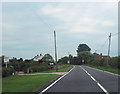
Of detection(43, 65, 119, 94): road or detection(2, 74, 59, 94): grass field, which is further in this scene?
detection(2, 74, 59, 94): grass field

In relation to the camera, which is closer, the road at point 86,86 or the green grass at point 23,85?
the road at point 86,86

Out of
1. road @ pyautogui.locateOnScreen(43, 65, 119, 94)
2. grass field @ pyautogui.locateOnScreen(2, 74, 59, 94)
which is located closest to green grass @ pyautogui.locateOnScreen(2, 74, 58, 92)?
grass field @ pyautogui.locateOnScreen(2, 74, 59, 94)

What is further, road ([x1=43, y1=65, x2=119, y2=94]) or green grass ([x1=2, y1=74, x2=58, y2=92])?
green grass ([x1=2, y1=74, x2=58, y2=92])

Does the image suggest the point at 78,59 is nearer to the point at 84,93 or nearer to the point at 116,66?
the point at 116,66

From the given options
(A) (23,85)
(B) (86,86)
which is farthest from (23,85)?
(B) (86,86)

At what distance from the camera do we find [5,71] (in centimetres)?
2516

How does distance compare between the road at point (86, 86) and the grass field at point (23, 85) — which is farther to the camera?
the grass field at point (23, 85)

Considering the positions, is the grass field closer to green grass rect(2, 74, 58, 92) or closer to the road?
green grass rect(2, 74, 58, 92)

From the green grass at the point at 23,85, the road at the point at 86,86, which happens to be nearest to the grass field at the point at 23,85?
the green grass at the point at 23,85

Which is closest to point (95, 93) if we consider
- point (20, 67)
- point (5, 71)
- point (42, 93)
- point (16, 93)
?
point (42, 93)

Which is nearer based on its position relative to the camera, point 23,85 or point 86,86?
point 86,86

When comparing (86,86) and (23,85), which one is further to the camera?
(23,85)

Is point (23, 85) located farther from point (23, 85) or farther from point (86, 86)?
point (86, 86)

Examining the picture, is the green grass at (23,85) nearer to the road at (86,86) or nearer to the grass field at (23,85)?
the grass field at (23,85)
